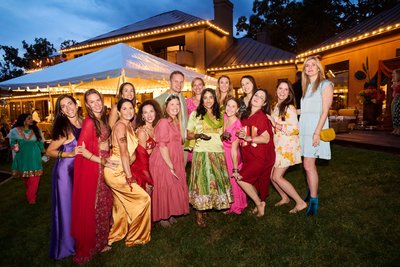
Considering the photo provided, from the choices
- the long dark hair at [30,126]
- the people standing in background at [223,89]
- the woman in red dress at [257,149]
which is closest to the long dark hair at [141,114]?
the woman in red dress at [257,149]

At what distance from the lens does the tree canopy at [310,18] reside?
2566cm

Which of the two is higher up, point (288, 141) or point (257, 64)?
point (257, 64)

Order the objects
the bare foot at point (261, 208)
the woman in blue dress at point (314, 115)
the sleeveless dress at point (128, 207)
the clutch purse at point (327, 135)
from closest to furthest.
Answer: the sleeveless dress at point (128, 207), the clutch purse at point (327, 135), the woman in blue dress at point (314, 115), the bare foot at point (261, 208)

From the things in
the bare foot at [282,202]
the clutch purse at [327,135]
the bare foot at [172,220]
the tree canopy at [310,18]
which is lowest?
the bare foot at [172,220]

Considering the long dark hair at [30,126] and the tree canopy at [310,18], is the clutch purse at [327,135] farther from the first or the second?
the tree canopy at [310,18]

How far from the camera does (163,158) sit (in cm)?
339

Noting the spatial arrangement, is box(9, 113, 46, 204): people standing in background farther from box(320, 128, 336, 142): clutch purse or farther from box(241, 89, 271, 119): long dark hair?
box(320, 128, 336, 142): clutch purse

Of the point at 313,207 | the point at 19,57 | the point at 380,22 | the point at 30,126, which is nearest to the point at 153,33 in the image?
the point at 380,22

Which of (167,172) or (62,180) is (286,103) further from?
(62,180)

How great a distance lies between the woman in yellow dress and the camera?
2.94 metres

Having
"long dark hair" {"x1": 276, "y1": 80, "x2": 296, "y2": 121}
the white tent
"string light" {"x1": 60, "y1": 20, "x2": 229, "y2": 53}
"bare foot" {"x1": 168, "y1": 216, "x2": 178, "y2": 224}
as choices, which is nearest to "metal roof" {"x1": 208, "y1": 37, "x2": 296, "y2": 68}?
"string light" {"x1": 60, "y1": 20, "x2": 229, "y2": 53}

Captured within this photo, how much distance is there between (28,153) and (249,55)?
15.2 metres

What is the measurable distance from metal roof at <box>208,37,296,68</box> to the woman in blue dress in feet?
44.0

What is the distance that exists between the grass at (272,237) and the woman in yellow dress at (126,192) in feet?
0.55
